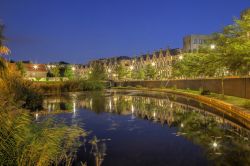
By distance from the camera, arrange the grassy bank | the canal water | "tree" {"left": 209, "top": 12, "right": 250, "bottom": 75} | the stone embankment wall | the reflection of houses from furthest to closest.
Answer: the reflection of houses
the grassy bank
the stone embankment wall
"tree" {"left": 209, "top": 12, "right": 250, "bottom": 75}
the canal water

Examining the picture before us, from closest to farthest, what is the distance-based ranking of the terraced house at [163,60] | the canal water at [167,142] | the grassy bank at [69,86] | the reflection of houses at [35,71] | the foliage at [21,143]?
the foliage at [21,143], the canal water at [167,142], the grassy bank at [69,86], the reflection of houses at [35,71], the terraced house at [163,60]

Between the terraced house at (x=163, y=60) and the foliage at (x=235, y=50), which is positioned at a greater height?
the terraced house at (x=163, y=60)

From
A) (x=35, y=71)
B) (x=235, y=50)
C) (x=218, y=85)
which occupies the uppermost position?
(x=35, y=71)

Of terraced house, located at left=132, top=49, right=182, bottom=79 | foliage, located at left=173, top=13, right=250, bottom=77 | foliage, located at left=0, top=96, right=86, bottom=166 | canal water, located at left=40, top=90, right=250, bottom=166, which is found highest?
terraced house, located at left=132, top=49, right=182, bottom=79

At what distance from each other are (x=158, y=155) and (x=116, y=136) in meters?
4.70

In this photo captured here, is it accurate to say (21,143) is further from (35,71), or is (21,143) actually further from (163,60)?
(163,60)

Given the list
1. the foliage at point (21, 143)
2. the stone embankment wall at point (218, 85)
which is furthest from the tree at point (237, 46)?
the foliage at point (21, 143)

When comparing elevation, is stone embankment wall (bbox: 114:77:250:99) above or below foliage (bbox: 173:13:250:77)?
below

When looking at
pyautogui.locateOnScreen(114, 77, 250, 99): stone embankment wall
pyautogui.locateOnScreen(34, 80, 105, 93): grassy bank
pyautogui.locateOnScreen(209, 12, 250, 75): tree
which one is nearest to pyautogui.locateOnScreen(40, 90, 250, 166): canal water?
pyautogui.locateOnScreen(209, 12, 250, 75): tree

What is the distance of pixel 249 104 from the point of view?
79.8 ft

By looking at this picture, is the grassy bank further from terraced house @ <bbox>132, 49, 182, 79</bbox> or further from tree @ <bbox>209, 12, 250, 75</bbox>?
tree @ <bbox>209, 12, 250, 75</bbox>

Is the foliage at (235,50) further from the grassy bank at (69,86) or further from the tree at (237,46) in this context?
the grassy bank at (69,86)

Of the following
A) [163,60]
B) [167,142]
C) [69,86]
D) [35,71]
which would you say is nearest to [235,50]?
[167,142]

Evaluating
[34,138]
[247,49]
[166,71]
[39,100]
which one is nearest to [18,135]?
[34,138]
